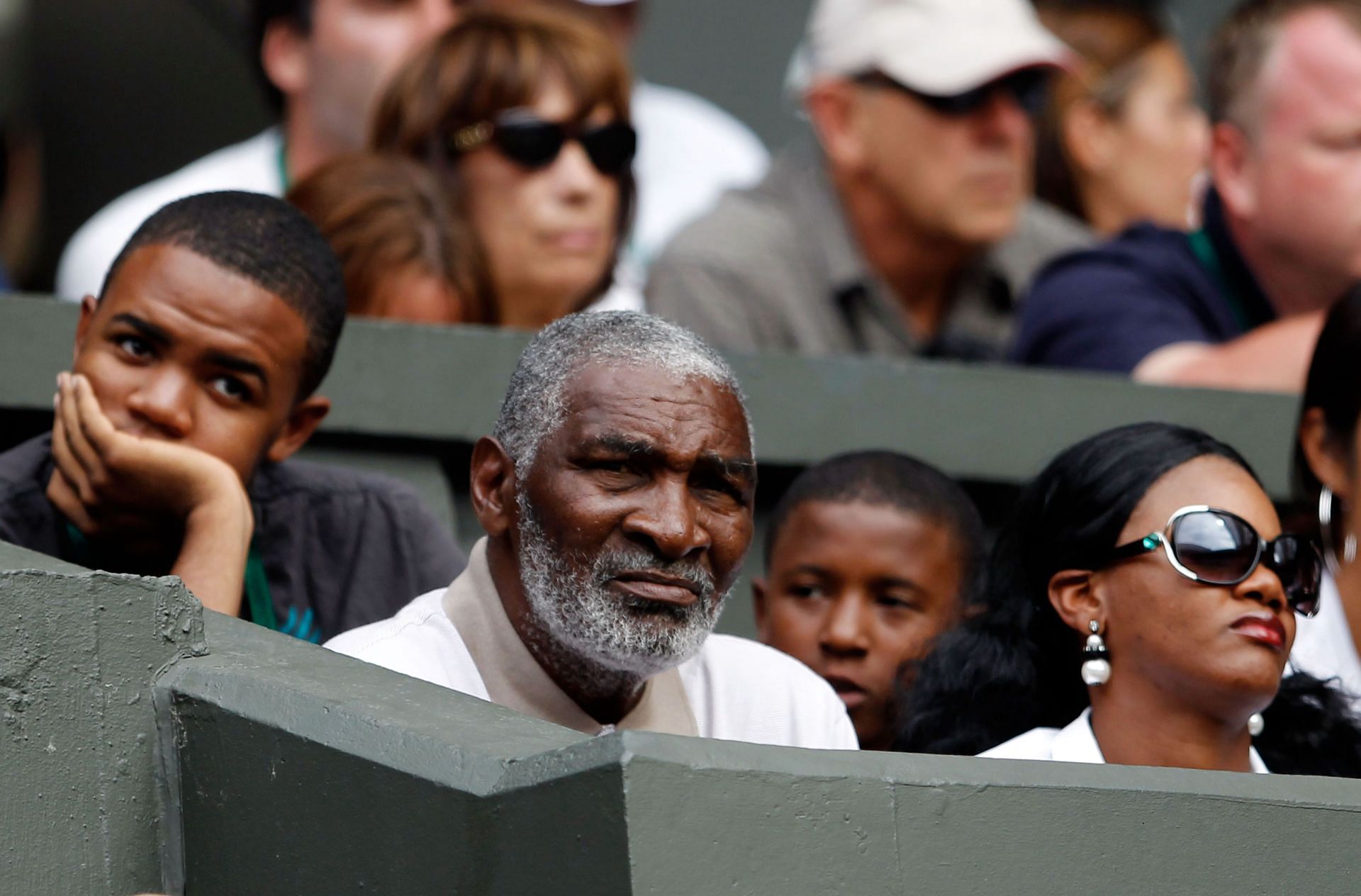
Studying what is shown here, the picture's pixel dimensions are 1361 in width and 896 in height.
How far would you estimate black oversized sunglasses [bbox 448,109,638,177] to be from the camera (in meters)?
4.82

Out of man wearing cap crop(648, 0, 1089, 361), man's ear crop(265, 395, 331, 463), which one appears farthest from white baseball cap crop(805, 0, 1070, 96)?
A: man's ear crop(265, 395, 331, 463)

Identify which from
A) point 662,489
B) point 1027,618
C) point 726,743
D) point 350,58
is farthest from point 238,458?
point 350,58

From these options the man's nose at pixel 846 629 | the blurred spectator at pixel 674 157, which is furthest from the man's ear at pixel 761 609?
the blurred spectator at pixel 674 157

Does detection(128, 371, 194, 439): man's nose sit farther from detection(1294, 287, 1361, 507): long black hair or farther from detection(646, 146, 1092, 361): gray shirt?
detection(1294, 287, 1361, 507): long black hair

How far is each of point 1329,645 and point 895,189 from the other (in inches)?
73.9

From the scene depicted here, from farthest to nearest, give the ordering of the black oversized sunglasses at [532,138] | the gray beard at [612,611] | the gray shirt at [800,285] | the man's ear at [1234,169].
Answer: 1. the man's ear at [1234,169]
2. the gray shirt at [800,285]
3. the black oversized sunglasses at [532,138]
4. the gray beard at [612,611]

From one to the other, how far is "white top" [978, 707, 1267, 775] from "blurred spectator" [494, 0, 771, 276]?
2.94 metres

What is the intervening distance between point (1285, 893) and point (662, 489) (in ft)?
3.16

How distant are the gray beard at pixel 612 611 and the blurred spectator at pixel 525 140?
192cm

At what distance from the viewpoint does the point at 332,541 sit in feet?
12.2

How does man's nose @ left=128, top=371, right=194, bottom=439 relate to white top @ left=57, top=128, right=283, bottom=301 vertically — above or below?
above

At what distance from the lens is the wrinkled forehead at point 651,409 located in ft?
9.66

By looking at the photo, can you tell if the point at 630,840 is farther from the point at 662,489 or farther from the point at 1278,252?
the point at 1278,252

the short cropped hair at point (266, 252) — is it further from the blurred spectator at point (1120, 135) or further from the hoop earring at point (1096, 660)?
the blurred spectator at point (1120, 135)
